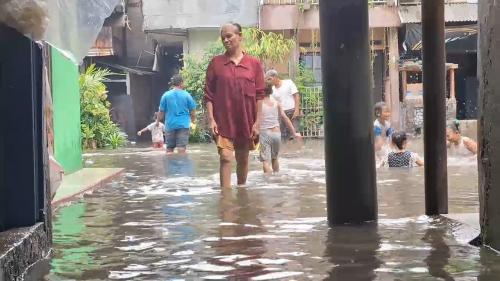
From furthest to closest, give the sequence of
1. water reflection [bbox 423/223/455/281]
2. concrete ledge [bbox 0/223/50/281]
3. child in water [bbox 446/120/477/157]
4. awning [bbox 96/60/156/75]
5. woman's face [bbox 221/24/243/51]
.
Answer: awning [bbox 96/60/156/75] < child in water [bbox 446/120/477/157] < woman's face [bbox 221/24/243/51] < water reflection [bbox 423/223/455/281] < concrete ledge [bbox 0/223/50/281]

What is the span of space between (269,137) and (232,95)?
90.6 inches

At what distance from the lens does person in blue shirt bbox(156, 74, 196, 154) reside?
14.3 metres

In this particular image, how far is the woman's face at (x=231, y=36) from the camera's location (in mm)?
7441

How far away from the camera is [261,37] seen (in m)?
22.8

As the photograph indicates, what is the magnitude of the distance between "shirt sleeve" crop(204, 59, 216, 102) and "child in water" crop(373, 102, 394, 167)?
12.8 feet

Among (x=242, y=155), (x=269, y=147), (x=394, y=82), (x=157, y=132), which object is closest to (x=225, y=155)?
(x=242, y=155)

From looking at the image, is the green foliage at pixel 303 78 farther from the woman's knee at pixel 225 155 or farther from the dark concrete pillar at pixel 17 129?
the dark concrete pillar at pixel 17 129

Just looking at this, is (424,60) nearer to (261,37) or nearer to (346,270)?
(346,270)

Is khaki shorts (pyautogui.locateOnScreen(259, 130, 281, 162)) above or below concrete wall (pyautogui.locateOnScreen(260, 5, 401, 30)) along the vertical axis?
below

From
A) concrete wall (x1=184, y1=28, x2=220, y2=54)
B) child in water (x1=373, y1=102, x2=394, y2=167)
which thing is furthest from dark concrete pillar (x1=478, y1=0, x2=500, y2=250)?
concrete wall (x1=184, y1=28, x2=220, y2=54)

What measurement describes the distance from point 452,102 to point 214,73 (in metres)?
15.1

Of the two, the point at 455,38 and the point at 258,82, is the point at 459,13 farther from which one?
the point at 258,82

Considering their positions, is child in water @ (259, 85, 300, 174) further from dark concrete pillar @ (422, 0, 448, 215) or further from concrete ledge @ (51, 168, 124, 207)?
dark concrete pillar @ (422, 0, 448, 215)

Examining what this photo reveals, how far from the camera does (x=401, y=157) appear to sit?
10.2m
